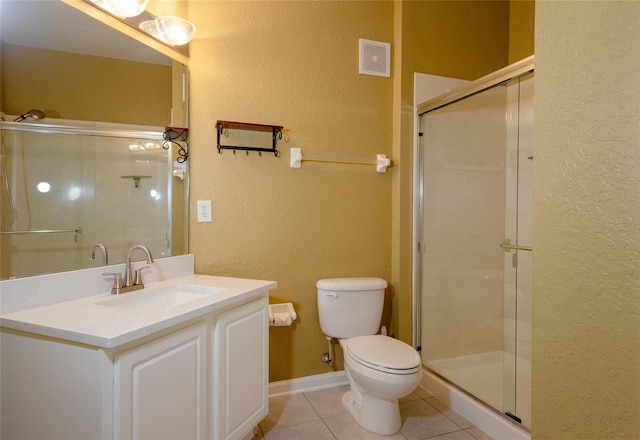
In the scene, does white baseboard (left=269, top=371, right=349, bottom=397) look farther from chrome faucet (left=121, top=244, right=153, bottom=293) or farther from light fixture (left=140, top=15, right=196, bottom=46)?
light fixture (left=140, top=15, right=196, bottom=46)

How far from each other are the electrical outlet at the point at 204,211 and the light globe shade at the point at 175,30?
85 centimetres

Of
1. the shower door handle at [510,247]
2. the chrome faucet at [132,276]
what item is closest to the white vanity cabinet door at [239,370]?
the chrome faucet at [132,276]

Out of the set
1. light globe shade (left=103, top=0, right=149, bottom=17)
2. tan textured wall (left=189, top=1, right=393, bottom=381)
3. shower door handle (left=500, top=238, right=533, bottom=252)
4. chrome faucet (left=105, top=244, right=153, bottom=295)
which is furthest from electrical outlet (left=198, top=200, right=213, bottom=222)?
shower door handle (left=500, top=238, right=533, bottom=252)

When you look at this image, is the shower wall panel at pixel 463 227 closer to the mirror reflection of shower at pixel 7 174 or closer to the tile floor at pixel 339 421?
the tile floor at pixel 339 421

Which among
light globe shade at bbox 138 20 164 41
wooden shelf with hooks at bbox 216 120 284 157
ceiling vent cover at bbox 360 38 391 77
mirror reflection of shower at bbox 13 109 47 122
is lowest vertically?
mirror reflection of shower at bbox 13 109 47 122

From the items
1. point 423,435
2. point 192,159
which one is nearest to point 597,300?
point 423,435

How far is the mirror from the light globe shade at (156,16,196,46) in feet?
0.32

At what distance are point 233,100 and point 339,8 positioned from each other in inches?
38.5

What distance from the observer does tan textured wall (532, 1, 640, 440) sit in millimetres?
582

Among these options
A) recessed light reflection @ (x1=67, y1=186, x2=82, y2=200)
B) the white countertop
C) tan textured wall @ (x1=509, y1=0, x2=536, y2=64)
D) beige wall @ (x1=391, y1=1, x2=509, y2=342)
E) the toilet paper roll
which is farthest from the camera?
tan textured wall @ (x1=509, y1=0, x2=536, y2=64)

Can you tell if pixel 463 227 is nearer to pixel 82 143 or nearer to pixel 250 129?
pixel 250 129

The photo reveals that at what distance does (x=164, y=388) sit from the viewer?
1.13 m

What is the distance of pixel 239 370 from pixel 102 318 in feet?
2.07

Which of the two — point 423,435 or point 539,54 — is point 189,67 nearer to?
point 539,54
